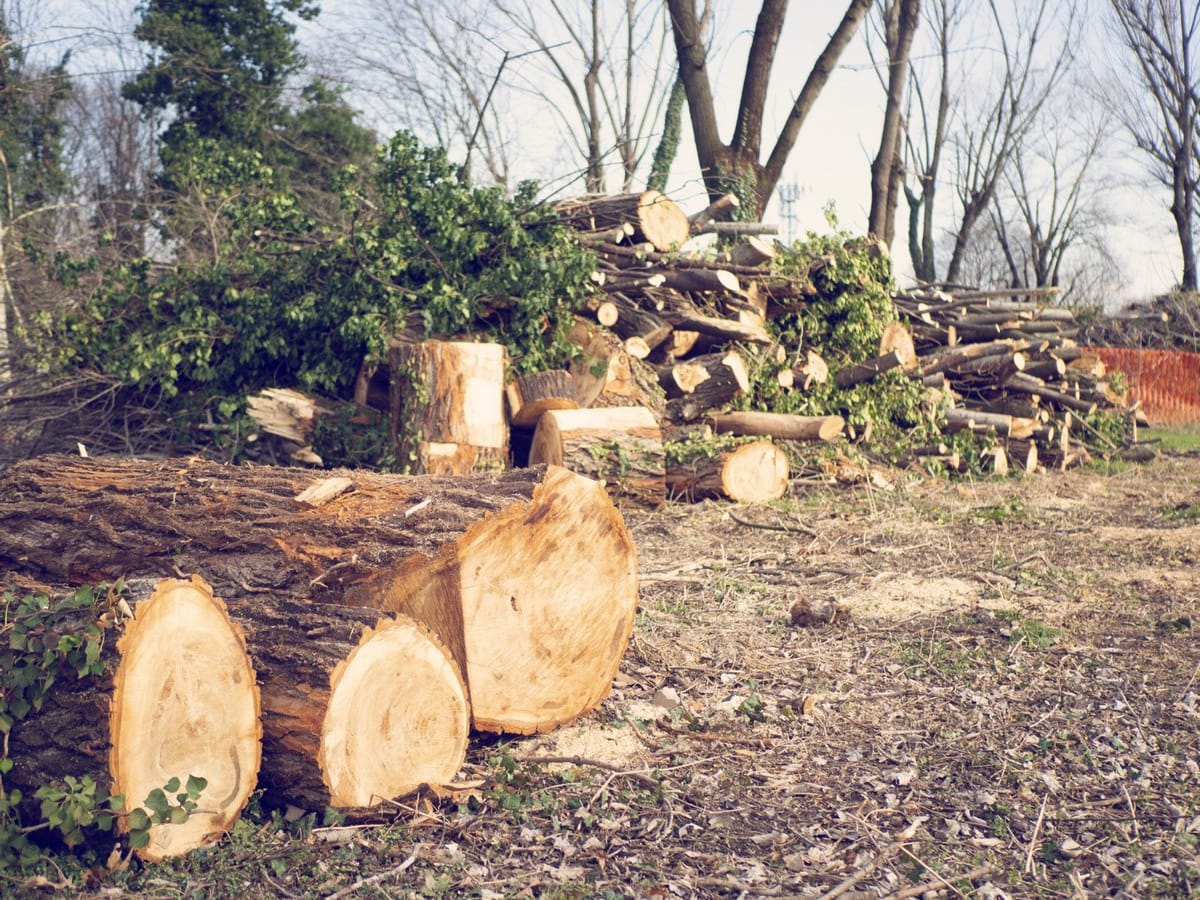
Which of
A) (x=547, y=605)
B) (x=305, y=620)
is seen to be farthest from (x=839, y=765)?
(x=305, y=620)

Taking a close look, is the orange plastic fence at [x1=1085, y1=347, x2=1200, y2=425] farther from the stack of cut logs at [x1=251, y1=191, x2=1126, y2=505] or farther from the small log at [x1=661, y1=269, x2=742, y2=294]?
the small log at [x1=661, y1=269, x2=742, y2=294]

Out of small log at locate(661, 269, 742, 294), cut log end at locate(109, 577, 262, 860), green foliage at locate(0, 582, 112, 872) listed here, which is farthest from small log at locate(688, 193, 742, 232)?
green foliage at locate(0, 582, 112, 872)

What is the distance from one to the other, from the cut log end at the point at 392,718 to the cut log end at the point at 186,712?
23cm

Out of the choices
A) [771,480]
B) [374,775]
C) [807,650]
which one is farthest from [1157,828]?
[771,480]

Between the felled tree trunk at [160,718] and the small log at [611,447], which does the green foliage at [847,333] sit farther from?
the felled tree trunk at [160,718]

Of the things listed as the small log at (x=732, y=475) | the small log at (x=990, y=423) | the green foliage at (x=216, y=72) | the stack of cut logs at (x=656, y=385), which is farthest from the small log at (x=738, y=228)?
the green foliage at (x=216, y=72)

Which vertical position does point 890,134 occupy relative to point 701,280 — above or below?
above

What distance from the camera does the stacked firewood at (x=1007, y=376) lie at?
11148 millimetres

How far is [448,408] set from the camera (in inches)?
303

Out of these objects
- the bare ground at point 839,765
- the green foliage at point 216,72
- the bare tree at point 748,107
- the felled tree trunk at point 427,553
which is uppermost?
the green foliage at point 216,72

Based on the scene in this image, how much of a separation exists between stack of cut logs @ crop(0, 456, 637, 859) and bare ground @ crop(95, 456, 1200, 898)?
0.18m

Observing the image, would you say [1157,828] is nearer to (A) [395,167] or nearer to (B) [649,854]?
(B) [649,854]

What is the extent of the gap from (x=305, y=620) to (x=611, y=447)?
4926mm

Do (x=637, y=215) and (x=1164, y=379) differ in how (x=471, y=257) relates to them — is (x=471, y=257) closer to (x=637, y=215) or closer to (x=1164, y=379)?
(x=637, y=215)
